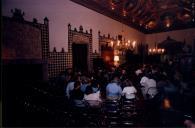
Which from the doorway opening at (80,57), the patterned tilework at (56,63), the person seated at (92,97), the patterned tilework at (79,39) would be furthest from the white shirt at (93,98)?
the doorway opening at (80,57)

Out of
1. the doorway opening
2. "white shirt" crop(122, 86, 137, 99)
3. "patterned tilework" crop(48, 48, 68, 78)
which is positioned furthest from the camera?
the doorway opening

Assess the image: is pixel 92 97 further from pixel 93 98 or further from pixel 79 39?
pixel 79 39

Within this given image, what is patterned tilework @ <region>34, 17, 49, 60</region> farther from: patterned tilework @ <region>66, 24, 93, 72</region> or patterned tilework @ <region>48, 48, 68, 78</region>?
patterned tilework @ <region>66, 24, 93, 72</region>

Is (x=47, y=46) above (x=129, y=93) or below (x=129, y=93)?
above

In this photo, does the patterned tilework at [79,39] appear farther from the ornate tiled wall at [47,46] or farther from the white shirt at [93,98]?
the white shirt at [93,98]

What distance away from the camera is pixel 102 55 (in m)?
11.3

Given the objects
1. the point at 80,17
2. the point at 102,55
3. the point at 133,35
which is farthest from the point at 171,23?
the point at 80,17

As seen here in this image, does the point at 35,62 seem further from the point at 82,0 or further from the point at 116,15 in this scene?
the point at 116,15

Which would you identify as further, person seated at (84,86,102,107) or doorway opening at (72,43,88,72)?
doorway opening at (72,43,88,72)

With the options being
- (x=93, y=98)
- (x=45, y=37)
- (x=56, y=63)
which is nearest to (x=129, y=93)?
(x=93, y=98)

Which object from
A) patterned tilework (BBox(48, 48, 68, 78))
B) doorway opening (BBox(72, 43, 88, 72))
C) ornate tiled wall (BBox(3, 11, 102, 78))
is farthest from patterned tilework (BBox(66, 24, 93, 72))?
patterned tilework (BBox(48, 48, 68, 78))

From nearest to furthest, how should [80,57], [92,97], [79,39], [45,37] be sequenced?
Answer: [92,97], [45,37], [79,39], [80,57]

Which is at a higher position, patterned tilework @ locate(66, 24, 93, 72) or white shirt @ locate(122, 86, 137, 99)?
patterned tilework @ locate(66, 24, 93, 72)

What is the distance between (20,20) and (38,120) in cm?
279
